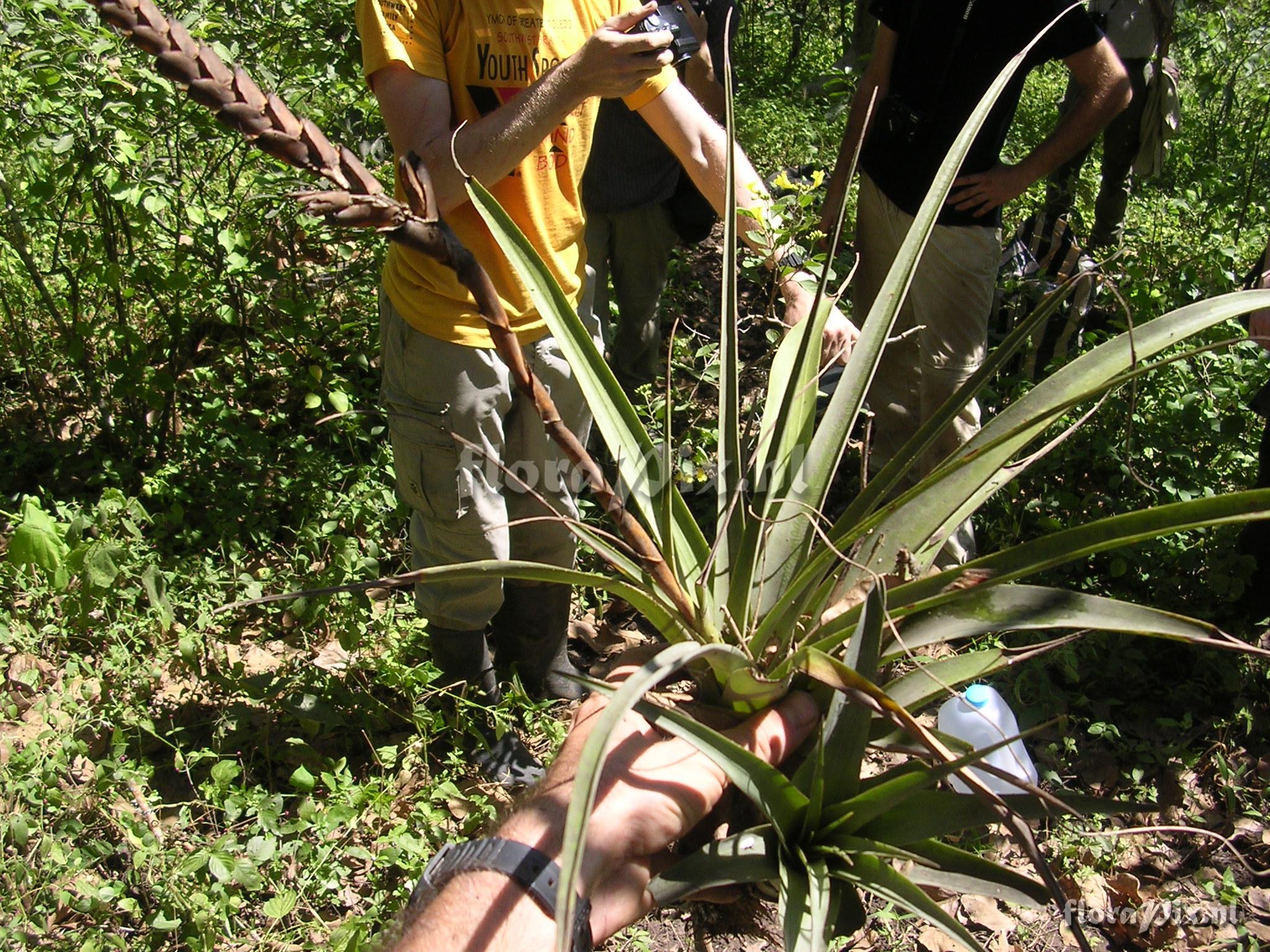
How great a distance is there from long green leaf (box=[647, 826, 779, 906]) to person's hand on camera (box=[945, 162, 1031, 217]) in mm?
2136

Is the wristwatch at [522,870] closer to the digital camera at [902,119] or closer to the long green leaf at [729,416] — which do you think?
the long green leaf at [729,416]

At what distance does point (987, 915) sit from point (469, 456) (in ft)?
4.91

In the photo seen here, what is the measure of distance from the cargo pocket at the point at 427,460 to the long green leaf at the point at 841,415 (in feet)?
2.76

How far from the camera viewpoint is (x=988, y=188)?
2730mm

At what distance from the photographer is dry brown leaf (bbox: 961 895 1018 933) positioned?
2045mm

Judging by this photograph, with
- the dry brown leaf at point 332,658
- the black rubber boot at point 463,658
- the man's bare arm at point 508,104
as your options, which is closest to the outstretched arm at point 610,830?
the man's bare arm at point 508,104

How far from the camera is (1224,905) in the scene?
2.06m

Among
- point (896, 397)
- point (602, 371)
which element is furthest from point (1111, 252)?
point (602, 371)

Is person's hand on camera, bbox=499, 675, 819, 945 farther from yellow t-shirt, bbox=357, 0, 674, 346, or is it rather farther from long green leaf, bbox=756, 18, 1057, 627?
yellow t-shirt, bbox=357, 0, 674, 346

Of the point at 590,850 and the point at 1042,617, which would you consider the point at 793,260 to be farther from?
the point at 590,850

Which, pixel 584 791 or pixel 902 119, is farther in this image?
pixel 902 119

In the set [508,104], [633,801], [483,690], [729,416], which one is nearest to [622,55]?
[508,104]

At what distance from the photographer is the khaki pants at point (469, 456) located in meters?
1.94

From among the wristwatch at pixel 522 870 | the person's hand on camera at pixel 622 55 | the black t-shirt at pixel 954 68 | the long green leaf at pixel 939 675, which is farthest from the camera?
the black t-shirt at pixel 954 68
